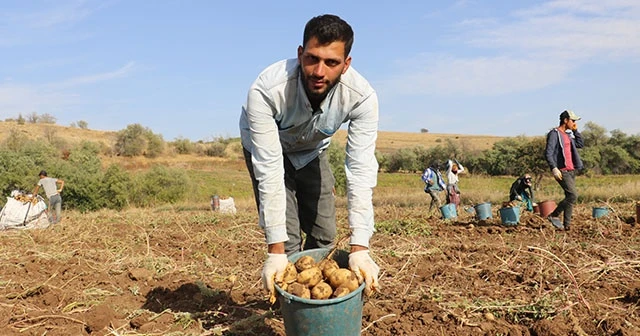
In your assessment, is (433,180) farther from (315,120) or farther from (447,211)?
(315,120)

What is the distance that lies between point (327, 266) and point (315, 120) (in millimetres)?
784

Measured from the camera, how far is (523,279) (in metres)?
4.33

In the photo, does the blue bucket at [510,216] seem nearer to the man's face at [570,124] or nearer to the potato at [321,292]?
the man's face at [570,124]

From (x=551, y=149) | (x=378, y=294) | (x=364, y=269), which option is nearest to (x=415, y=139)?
(x=551, y=149)

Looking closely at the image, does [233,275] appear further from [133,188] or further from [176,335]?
[133,188]

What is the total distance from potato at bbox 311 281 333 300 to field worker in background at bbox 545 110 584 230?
18.2ft

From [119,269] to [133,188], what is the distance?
19185 mm

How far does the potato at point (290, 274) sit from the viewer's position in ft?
8.51

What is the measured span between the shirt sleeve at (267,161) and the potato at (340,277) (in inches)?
12.1

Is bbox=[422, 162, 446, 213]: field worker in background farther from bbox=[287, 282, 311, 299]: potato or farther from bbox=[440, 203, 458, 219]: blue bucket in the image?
bbox=[287, 282, 311, 299]: potato

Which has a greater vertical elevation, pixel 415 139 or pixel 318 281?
pixel 415 139

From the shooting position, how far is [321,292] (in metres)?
2.52

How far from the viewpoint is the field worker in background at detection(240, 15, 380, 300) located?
102 inches

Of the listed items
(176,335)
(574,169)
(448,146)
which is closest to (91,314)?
(176,335)
